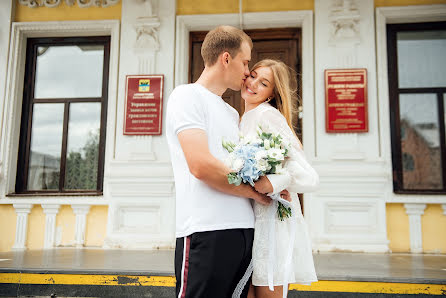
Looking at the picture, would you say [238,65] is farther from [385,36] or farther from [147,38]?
[385,36]

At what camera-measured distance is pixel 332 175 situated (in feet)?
15.1

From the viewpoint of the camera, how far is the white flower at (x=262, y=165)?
143 cm

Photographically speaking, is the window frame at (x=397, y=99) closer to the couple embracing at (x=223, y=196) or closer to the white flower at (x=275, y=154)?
the couple embracing at (x=223, y=196)

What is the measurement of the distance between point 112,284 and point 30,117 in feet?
11.2

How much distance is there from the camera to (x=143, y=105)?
16.4 feet

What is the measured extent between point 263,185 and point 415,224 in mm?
3869

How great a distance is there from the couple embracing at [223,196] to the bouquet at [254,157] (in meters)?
0.03

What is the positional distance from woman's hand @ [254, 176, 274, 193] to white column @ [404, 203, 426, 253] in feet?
12.3

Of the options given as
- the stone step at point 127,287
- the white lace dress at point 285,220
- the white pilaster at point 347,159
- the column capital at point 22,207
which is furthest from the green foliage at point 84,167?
the white lace dress at point 285,220

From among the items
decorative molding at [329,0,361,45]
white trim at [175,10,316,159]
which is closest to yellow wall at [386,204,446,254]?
white trim at [175,10,316,159]

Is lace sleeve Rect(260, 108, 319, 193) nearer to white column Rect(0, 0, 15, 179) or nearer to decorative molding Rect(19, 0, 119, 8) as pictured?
decorative molding Rect(19, 0, 119, 8)

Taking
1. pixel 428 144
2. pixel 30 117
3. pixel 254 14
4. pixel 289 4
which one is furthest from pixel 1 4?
pixel 428 144

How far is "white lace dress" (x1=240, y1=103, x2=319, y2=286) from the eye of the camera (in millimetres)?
1548

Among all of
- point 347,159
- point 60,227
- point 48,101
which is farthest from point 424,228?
point 48,101
